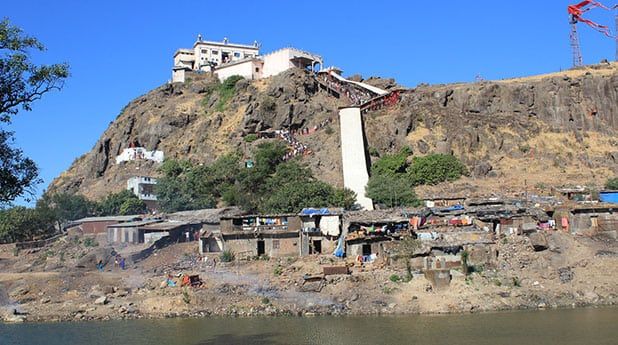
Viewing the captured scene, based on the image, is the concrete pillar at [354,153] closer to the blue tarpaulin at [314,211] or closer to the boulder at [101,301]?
the blue tarpaulin at [314,211]

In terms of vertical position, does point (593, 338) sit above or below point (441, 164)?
below

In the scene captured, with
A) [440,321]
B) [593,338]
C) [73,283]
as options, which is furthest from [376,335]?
[73,283]

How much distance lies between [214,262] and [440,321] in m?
15.2

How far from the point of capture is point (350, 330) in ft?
84.9

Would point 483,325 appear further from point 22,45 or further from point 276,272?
point 22,45

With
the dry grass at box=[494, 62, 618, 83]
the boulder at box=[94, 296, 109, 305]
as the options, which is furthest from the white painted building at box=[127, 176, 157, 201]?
the dry grass at box=[494, 62, 618, 83]

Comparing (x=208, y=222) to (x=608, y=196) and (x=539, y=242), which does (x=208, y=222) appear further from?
(x=608, y=196)

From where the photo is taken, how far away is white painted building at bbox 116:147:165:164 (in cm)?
6366

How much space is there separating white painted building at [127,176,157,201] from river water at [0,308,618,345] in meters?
27.5

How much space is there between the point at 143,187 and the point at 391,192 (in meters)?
23.3

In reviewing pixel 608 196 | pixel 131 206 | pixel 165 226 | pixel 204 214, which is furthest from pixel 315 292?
pixel 131 206

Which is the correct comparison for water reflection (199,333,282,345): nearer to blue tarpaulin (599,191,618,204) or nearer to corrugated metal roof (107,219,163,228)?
corrugated metal roof (107,219,163,228)

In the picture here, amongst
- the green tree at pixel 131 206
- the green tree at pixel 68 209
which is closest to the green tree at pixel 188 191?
the green tree at pixel 131 206

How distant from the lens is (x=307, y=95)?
6191 cm
